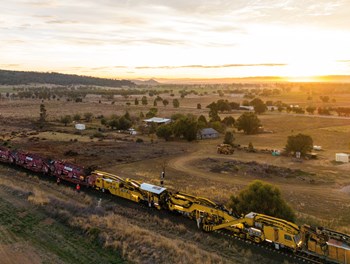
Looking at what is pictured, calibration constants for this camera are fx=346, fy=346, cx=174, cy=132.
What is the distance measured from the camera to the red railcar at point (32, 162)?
41156mm

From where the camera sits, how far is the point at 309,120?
10450 cm

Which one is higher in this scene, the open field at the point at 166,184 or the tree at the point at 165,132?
the tree at the point at 165,132

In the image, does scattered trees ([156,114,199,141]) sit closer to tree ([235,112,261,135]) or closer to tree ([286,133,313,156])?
tree ([235,112,261,135])

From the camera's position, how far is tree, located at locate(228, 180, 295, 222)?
2725 cm

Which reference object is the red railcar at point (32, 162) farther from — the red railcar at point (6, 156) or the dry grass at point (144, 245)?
the dry grass at point (144, 245)

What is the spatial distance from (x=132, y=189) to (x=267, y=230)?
13284 mm

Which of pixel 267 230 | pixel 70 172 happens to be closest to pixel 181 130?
pixel 70 172

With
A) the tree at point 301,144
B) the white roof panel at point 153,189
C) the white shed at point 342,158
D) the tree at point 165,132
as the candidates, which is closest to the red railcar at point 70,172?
the white roof panel at point 153,189

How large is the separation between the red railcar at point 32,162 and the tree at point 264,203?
24.2m

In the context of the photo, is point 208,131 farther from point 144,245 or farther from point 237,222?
point 144,245

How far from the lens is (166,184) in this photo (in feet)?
131

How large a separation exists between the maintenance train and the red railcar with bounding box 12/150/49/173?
672 cm

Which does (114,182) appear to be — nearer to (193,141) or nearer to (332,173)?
(332,173)

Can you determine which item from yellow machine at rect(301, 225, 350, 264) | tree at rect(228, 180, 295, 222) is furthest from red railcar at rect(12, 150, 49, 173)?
yellow machine at rect(301, 225, 350, 264)
